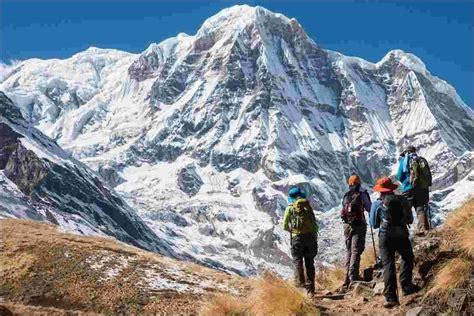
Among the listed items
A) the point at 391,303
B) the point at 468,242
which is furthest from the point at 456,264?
the point at 391,303

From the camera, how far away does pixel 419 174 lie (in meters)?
19.6

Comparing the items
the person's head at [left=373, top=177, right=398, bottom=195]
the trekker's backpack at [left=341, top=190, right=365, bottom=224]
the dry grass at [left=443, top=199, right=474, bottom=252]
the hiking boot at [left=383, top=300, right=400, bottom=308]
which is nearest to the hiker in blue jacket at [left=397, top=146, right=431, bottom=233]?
the dry grass at [left=443, top=199, right=474, bottom=252]

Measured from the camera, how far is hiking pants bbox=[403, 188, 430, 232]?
19766mm

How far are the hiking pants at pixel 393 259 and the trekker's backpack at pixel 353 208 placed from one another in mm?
2948

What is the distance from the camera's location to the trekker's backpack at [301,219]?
1842cm

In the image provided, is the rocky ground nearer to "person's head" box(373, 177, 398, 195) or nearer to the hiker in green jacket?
the hiker in green jacket

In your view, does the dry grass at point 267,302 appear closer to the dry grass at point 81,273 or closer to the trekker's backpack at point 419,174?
the dry grass at point 81,273

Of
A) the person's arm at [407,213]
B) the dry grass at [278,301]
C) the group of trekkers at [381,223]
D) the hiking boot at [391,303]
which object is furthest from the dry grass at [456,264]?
the dry grass at [278,301]

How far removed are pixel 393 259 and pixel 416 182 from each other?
4.95 metres

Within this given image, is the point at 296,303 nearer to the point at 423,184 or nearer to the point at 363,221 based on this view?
the point at 363,221

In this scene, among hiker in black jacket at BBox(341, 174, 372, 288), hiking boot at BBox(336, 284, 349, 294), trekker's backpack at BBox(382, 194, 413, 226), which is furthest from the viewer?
hiker in black jacket at BBox(341, 174, 372, 288)

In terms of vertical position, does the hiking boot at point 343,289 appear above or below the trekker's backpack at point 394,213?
below

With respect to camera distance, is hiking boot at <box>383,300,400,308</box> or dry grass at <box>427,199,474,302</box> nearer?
dry grass at <box>427,199,474,302</box>

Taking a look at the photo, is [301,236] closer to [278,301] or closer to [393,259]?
[278,301]
